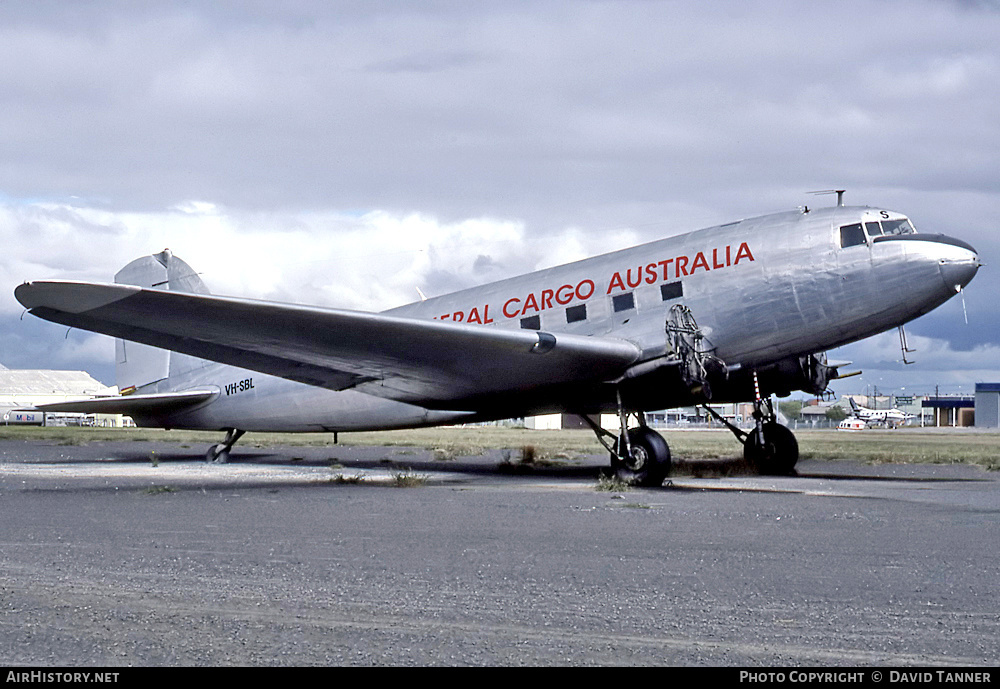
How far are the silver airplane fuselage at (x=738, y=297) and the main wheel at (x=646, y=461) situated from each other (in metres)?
1.11

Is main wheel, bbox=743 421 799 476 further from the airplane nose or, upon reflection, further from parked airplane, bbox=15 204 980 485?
the airplane nose

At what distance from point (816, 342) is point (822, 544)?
26.2ft

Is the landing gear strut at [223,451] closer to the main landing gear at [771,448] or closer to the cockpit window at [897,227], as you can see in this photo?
the main landing gear at [771,448]

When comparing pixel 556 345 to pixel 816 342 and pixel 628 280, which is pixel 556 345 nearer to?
pixel 628 280

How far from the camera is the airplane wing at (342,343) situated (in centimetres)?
1362

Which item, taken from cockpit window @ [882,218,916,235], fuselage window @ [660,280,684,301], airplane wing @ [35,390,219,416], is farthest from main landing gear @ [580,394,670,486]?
airplane wing @ [35,390,219,416]

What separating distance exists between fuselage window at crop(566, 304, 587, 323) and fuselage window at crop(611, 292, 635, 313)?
1.93 feet

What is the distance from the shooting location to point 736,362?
16703 mm

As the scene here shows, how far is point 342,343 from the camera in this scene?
52.2 ft

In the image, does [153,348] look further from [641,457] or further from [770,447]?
[770,447]

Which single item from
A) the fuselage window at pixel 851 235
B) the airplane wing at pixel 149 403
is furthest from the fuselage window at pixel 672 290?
the airplane wing at pixel 149 403
